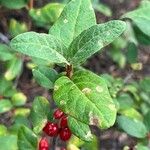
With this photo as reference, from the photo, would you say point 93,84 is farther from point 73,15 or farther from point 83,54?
point 73,15

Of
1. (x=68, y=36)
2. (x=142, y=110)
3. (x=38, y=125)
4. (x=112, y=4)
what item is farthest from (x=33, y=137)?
(x=112, y=4)

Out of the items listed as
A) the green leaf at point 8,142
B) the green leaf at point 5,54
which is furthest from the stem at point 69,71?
the green leaf at point 5,54

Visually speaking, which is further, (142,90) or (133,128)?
(142,90)

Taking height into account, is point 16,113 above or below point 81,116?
below

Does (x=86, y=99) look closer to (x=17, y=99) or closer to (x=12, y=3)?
(x=17, y=99)

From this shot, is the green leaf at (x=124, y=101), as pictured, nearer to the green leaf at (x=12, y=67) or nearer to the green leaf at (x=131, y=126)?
the green leaf at (x=131, y=126)

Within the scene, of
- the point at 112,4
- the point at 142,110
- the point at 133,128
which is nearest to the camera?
the point at 133,128
